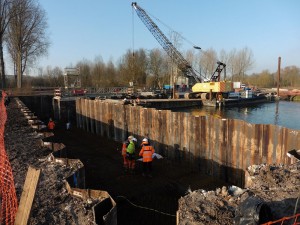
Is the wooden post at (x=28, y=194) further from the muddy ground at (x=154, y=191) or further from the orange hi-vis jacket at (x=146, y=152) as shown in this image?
the orange hi-vis jacket at (x=146, y=152)

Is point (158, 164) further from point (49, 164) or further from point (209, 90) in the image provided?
point (209, 90)

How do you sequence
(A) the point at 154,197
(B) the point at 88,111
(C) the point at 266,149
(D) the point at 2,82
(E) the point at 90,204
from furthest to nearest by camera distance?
1. (D) the point at 2,82
2. (B) the point at 88,111
3. (C) the point at 266,149
4. (A) the point at 154,197
5. (E) the point at 90,204

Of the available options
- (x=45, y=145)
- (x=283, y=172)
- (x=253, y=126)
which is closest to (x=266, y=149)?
(x=253, y=126)

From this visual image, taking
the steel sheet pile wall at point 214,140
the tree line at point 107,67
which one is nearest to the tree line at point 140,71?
the tree line at point 107,67

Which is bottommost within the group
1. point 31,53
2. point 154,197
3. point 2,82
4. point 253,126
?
point 154,197

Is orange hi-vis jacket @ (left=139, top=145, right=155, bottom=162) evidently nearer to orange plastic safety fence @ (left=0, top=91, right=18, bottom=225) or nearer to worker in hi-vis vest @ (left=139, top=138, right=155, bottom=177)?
worker in hi-vis vest @ (left=139, top=138, right=155, bottom=177)

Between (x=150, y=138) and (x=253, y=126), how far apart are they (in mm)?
5666

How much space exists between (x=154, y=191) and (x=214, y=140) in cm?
311

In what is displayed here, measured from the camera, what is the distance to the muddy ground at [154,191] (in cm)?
464

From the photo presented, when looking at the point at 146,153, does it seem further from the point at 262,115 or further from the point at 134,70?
the point at 134,70

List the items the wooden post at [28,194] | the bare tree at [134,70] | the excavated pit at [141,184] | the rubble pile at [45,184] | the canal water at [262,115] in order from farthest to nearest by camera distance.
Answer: the bare tree at [134,70]
the canal water at [262,115]
the excavated pit at [141,184]
the rubble pile at [45,184]
the wooden post at [28,194]

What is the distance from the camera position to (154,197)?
7723mm

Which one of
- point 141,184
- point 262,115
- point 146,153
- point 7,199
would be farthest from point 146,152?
point 262,115

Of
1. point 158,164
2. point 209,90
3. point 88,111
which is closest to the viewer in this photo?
point 158,164
